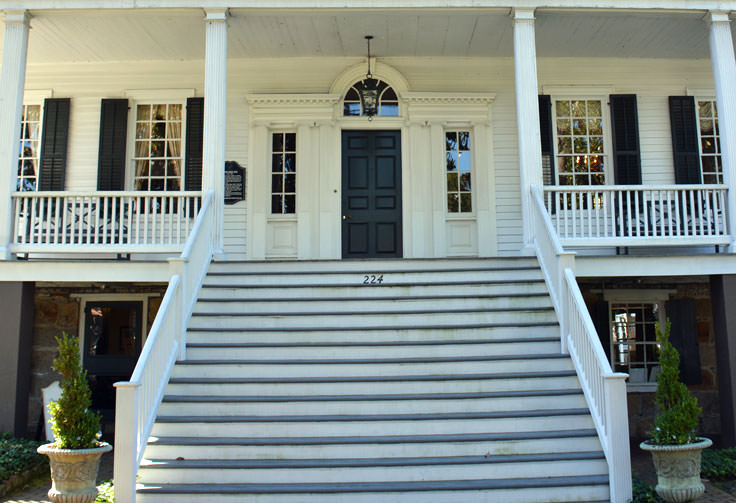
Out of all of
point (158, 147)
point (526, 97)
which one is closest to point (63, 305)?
point (158, 147)

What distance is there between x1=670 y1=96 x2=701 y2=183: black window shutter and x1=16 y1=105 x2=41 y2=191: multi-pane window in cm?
958

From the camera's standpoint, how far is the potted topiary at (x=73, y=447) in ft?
16.3

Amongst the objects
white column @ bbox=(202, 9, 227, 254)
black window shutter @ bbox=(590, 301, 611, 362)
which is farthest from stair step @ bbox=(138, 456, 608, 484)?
black window shutter @ bbox=(590, 301, 611, 362)

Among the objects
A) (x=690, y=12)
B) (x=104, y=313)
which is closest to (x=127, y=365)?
(x=104, y=313)

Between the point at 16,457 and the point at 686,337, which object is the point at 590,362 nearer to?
the point at 686,337

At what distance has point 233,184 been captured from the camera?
9.62 metres

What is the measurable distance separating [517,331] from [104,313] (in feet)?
19.3

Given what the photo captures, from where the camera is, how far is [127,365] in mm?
9055

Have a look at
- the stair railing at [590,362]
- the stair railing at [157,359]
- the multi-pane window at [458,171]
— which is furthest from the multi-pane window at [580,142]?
the stair railing at [157,359]

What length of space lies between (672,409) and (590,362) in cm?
74

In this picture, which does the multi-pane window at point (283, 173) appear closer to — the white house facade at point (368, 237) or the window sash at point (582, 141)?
the white house facade at point (368, 237)

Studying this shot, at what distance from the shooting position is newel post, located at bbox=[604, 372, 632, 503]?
16.4ft

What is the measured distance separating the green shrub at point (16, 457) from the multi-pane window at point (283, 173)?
14.7ft

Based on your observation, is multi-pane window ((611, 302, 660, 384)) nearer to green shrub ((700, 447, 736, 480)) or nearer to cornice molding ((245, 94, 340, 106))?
Answer: green shrub ((700, 447, 736, 480))
